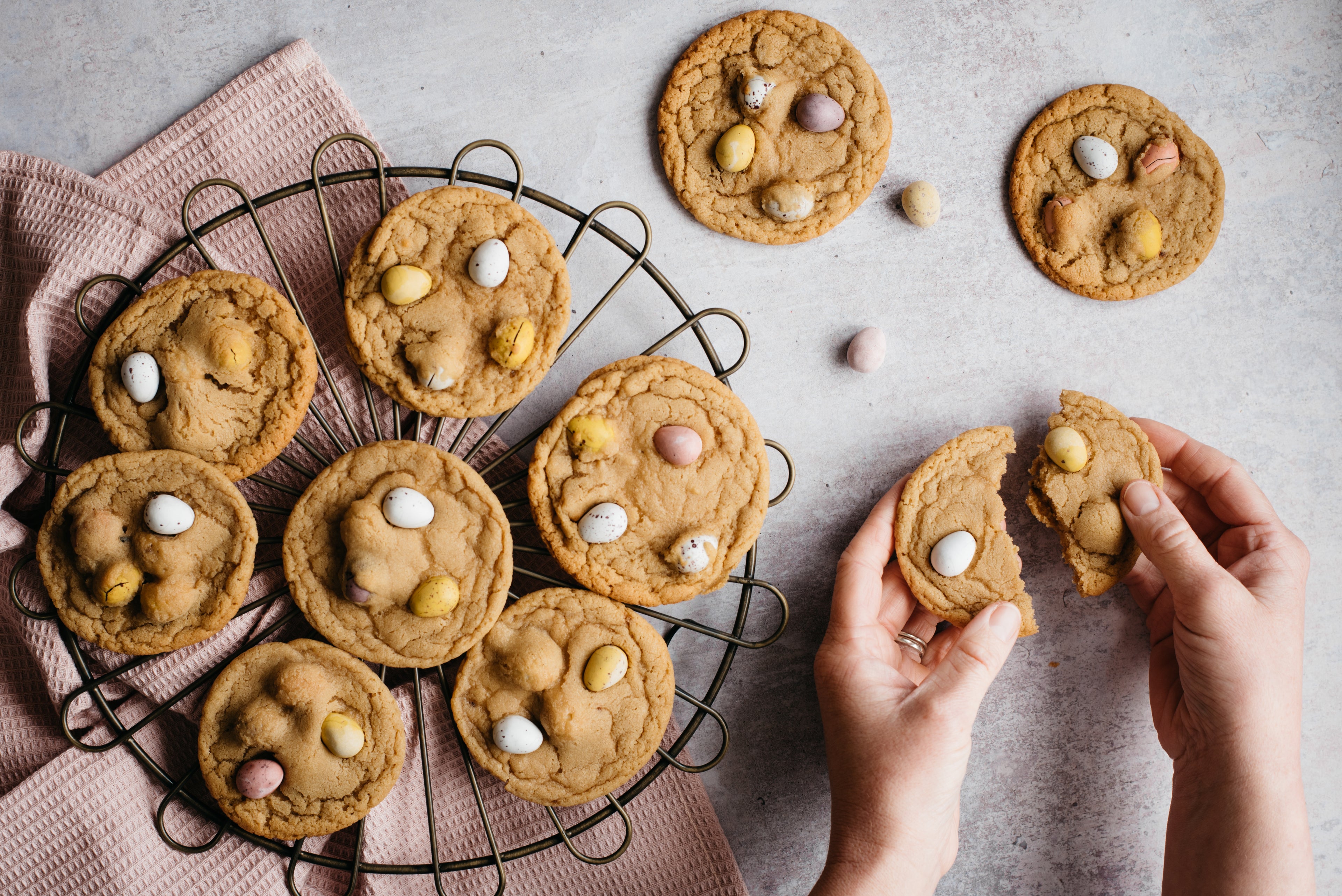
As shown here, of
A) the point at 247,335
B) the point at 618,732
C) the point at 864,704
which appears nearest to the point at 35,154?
the point at 247,335

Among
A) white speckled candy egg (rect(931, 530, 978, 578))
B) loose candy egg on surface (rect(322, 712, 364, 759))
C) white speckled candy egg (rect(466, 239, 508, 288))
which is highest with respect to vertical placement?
white speckled candy egg (rect(466, 239, 508, 288))

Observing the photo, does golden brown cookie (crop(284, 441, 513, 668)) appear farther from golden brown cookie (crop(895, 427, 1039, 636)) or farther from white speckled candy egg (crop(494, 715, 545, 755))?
golden brown cookie (crop(895, 427, 1039, 636))

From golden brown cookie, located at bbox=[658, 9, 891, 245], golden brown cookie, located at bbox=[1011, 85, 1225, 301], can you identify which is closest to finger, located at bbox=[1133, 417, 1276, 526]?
golden brown cookie, located at bbox=[1011, 85, 1225, 301]

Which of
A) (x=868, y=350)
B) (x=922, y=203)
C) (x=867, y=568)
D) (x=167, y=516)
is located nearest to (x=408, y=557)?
(x=167, y=516)

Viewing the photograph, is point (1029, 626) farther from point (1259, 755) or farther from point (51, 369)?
point (51, 369)

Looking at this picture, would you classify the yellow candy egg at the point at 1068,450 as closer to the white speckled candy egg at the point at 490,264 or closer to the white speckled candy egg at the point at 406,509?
the white speckled candy egg at the point at 490,264

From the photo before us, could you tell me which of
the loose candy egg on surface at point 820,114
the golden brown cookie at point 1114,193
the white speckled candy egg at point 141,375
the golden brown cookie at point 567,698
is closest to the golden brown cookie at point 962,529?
the golden brown cookie at point 1114,193

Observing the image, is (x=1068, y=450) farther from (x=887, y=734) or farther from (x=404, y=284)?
(x=404, y=284)
